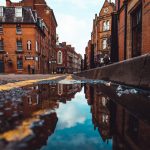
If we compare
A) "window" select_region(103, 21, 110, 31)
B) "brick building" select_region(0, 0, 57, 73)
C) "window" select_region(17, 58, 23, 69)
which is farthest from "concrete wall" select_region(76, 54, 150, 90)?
"window" select_region(103, 21, 110, 31)

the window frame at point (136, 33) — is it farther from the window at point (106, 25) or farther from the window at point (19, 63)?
the window at point (106, 25)

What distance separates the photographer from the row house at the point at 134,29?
27.3ft

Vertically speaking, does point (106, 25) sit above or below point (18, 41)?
above

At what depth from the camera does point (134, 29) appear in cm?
1045

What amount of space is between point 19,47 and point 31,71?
4.87m

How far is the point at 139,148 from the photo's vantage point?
0.87 m

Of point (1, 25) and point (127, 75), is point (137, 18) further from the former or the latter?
point (1, 25)

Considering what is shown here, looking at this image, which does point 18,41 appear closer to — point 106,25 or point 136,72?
point 106,25

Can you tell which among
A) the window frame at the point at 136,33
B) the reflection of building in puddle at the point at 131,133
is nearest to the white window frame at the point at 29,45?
the window frame at the point at 136,33

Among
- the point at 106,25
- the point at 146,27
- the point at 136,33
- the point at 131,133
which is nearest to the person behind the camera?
the point at 131,133

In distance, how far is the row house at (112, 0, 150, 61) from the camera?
8.34m

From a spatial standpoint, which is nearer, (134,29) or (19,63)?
(134,29)

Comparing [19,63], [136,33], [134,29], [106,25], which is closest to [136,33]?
[136,33]

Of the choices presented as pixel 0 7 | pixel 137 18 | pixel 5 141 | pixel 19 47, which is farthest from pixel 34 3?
pixel 5 141
